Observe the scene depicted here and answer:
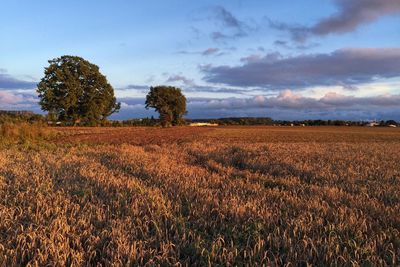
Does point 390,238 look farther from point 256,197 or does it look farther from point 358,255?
point 256,197

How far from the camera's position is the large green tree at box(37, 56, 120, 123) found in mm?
66875

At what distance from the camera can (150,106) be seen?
4569 inches

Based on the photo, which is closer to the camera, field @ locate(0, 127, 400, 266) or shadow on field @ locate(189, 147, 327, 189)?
field @ locate(0, 127, 400, 266)

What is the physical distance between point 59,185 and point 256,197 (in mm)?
4287

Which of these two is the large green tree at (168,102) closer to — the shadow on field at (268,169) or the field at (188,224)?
the shadow on field at (268,169)

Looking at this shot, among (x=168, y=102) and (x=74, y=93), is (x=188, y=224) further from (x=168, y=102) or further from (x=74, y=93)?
(x=168, y=102)

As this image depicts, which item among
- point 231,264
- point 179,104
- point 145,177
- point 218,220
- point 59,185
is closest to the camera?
point 231,264

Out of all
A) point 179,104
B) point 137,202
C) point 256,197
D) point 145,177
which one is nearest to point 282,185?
point 256,197

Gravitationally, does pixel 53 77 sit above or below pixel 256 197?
above

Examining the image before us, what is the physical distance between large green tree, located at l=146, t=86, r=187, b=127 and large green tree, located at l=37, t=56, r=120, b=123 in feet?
131

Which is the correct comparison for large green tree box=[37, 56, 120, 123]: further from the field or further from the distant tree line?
the field

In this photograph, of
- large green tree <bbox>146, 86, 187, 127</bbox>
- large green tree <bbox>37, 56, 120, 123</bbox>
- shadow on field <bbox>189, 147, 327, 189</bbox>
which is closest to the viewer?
shadow on field <bbox>189, 147, 327, 189</bbox>

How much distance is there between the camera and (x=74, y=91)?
220ft

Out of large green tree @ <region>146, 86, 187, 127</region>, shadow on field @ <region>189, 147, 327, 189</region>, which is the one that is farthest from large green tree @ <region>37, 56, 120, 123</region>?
shadow on field @ <region>189, 147, 327, 189</region>
